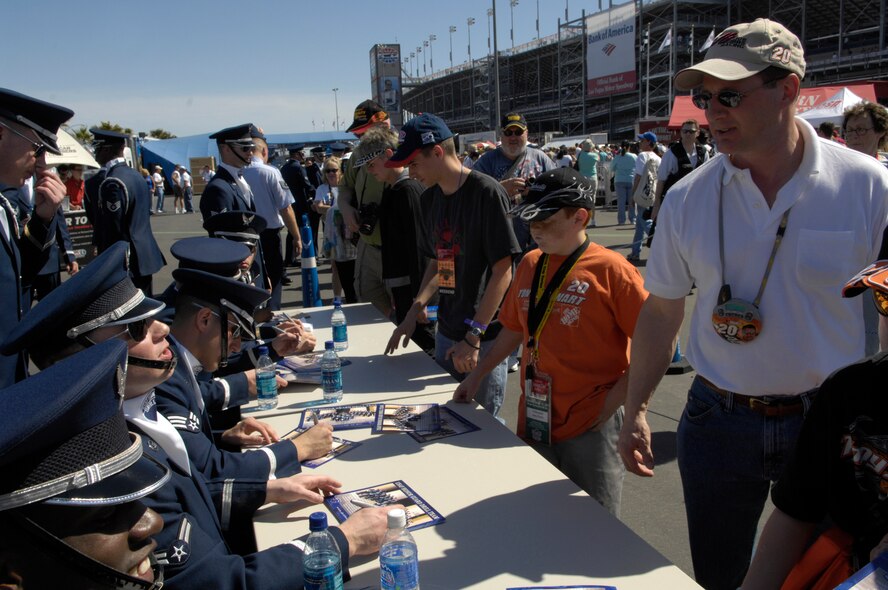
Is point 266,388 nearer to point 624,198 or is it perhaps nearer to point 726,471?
point 726,471

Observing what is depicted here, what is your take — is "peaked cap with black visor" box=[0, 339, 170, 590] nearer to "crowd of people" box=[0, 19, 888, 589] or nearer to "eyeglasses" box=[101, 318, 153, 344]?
"crowd of people" box=[0, 19, 888, 589]

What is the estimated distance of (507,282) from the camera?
318cm

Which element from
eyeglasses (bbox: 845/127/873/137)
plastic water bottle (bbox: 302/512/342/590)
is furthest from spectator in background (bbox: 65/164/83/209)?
plastic water bottle (bbox: 302/512/342/590)

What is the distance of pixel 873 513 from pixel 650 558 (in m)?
0.68

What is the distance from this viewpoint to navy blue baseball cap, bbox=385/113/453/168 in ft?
10.4

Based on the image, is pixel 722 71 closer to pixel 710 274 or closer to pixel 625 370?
pixel 710 274

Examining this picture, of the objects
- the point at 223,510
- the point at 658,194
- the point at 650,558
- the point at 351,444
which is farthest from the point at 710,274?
the point at 658,194

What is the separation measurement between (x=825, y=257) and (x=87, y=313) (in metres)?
2.01

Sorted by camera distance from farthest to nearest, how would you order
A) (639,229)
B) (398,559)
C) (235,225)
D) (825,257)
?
(639,229)
(235,225)
(825,257)
(398,559)

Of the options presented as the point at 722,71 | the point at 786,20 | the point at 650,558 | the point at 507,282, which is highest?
the point at 786,20

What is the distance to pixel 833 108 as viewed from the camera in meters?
13.6

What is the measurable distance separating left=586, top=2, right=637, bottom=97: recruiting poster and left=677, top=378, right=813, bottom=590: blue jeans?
54121 millimetres

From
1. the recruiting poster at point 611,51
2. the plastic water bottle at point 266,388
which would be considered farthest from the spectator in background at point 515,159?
the recruiting poster at point 611,51

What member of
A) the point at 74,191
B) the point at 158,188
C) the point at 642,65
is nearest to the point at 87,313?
the point at 74,191
